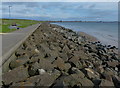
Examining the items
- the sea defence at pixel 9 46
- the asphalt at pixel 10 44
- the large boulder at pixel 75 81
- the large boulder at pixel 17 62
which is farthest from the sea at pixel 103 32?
the large boulder at pixel 75 81

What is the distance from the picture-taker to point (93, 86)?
10.8 ft

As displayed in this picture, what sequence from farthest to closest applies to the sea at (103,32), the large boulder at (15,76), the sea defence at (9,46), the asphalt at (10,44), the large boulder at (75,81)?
the sea at (103,32) < the asphalt at (10,44) < the sea defence at (9,46) < the large boulder at (15,76) < the large boulder at (75,81)

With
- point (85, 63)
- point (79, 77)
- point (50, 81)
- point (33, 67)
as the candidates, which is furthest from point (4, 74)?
point (85, 63)

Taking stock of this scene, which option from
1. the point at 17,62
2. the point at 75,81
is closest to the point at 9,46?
the point at 17,62

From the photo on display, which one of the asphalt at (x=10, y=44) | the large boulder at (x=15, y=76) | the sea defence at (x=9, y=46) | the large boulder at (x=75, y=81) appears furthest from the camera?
the asphalt at (x=10, y=44)

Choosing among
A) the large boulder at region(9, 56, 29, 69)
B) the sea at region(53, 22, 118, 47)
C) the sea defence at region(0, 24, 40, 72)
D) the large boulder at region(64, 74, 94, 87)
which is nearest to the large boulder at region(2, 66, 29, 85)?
the sea defence at region(0, 24, 40, 72)

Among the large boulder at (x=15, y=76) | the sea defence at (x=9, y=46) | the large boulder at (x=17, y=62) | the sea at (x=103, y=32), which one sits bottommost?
the sea at (x=103, y=32)

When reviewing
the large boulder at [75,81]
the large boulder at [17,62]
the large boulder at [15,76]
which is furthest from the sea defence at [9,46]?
the large boulder at [75,81]

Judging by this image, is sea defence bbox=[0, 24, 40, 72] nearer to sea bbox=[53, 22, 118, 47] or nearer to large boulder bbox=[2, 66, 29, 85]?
large boulder bbox=[2, 66, 29, 85]

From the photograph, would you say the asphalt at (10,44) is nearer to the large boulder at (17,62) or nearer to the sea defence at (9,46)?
the sea defence at (9,46)

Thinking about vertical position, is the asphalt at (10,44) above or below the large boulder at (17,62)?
above

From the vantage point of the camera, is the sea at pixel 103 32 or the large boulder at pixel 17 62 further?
the sea at pixel 103 32

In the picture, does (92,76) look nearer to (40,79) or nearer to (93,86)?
(93,86)

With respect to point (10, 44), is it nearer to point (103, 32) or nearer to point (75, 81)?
point (75, 81)
